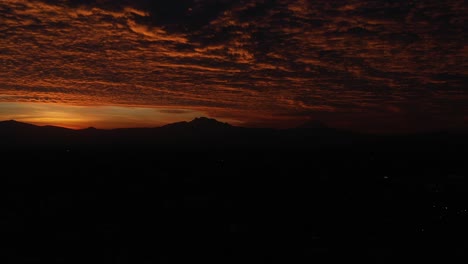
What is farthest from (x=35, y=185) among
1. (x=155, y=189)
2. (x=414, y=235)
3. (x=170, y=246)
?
(x=414, y=235)

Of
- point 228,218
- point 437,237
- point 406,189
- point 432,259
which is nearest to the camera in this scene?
point 432,259

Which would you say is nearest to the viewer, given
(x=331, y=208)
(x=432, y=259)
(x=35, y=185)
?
(x=432, y=259)

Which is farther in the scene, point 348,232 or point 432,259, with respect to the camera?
point 348,232

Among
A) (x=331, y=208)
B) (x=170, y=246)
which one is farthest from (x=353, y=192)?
(x=170, y=246)

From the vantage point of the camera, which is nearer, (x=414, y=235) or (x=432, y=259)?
(x=432, y=259)

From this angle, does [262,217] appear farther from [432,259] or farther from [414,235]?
[432,259]

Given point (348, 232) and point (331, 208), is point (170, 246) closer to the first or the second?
point (348, 232)

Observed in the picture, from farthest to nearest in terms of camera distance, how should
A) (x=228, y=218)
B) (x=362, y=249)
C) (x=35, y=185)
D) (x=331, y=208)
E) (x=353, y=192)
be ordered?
(x=35, y=185), (x=353, y=192), (x=331, y=208), (x=228, y=218), (x=362, y=249)

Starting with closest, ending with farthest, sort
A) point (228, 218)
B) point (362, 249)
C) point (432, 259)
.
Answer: point (432, 259) → point (362, 249) → point (228, 218)
